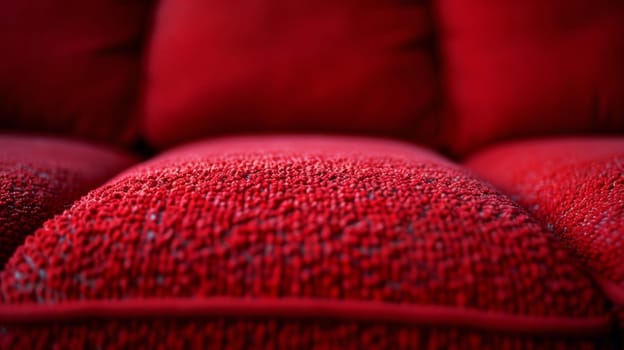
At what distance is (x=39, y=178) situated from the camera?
0.37 meters

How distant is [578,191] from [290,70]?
0.44m

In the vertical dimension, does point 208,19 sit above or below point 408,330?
above

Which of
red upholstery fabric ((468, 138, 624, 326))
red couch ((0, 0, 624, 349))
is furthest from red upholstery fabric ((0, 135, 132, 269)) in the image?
red upholstery fabric ((468, 138, 624, 326))

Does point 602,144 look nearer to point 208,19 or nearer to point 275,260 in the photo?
point 275,260

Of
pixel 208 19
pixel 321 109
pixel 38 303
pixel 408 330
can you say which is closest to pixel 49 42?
pixel 208 19

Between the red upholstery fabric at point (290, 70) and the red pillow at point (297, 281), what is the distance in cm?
39

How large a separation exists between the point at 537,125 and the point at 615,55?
0.51 ft

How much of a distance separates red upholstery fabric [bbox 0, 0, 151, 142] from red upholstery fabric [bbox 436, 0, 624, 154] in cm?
64

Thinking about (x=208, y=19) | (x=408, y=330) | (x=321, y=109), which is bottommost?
(x=408, y=330)

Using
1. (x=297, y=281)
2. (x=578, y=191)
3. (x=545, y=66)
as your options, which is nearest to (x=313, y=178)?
(x=297, y=281)

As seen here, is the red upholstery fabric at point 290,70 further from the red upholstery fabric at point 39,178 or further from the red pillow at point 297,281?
the red pillow at point 297,281

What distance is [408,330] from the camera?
0.71 feet

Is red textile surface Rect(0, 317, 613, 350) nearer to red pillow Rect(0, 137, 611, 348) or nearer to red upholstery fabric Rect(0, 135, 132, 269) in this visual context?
red pillow Rect(0, 137, 611, 348)

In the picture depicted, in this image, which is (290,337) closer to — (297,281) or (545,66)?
(297,281)
